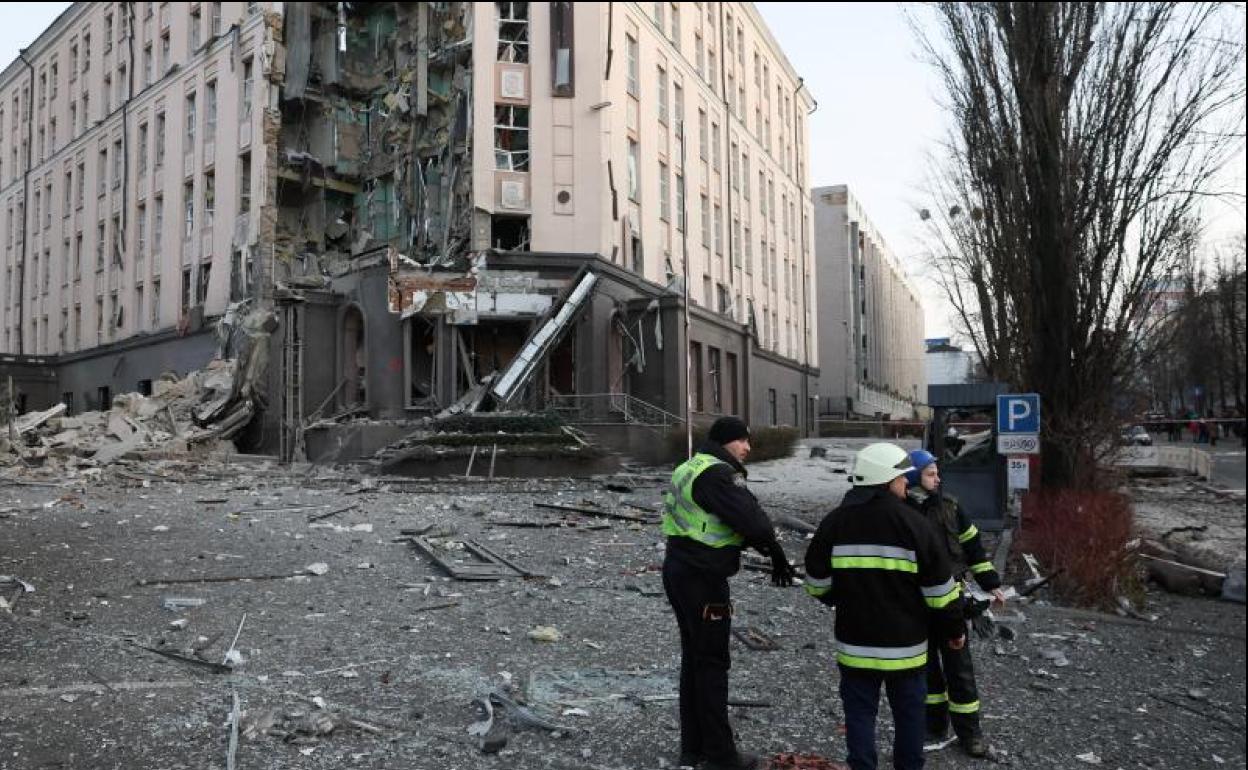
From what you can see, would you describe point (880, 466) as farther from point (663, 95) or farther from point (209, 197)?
point (209, 197)

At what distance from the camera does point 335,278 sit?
27.5 meters

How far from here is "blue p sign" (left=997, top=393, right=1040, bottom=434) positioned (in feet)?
35.1

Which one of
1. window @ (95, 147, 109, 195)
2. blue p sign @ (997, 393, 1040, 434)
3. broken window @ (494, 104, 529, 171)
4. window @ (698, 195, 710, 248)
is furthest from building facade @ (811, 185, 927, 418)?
blue p sign @ (997, 393, 1040, 434)

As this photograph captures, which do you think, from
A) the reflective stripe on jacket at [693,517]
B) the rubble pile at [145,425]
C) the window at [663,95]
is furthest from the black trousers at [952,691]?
the window at [663,95]

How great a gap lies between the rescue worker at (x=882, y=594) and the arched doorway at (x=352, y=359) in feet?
77.3

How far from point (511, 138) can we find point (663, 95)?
23.9 ft

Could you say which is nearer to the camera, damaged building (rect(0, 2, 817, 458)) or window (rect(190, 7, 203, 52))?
damaged building (rect(0, 2, 817, 458))

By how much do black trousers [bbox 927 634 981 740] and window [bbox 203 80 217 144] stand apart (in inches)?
1361

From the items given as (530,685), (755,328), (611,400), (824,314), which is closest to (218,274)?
(611,400)

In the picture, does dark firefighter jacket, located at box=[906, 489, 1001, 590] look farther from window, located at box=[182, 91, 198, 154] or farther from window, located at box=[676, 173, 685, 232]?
window, located at box=[182, 91, 198, 154]

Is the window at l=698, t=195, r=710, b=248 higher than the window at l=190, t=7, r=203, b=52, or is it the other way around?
the window at l=190, t=7, r=203, b=52

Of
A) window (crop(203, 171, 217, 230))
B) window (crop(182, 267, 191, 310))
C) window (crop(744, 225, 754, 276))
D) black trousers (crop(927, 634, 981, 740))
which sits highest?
window (crop(203, 171, 217, 230))

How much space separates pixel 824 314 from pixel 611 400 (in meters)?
42.4

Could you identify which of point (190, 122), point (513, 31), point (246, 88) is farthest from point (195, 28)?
point (513, 31)
